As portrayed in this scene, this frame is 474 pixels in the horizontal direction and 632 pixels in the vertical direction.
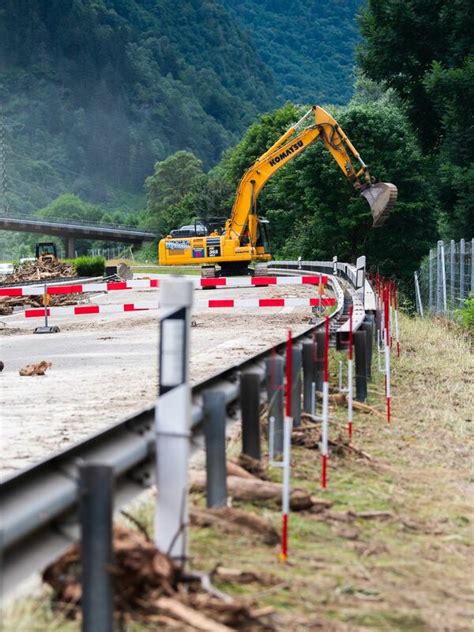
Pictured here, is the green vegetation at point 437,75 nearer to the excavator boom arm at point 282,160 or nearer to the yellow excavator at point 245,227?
the excavator boom arm at point 282,160

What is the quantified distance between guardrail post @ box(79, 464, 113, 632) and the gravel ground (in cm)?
369

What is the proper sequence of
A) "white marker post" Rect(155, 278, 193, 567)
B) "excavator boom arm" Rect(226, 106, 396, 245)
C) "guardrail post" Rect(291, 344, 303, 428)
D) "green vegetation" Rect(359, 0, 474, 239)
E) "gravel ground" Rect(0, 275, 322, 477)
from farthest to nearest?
"excavator boom arm" Rect(226, 106, 396, 245), "green vegetation" Rect(359, 0, 474, 239), "gravel ground" Rect(0, 275, 322, 477), "guardrail post" Rect(291, 344, 303, 428), "white marker post" Rect(155, 278, 193, 567)

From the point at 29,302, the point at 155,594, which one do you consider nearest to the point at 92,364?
the point at 155,594

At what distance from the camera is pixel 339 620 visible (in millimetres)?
4383

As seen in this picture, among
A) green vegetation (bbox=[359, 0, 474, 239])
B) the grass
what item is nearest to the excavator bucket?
green vegetation (bbox=[359, 0, 474, 239])

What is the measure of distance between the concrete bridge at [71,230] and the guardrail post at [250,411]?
5746 inches

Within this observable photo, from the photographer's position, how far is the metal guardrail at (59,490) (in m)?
3.68

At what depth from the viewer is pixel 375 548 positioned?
5523mm

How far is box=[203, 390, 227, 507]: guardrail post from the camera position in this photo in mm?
5469

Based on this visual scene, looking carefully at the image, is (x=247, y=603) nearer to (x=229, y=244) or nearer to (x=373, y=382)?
(x=373, y=382)

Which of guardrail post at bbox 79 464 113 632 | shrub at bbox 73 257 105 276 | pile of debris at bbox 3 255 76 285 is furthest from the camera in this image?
shrub at bbox 73 257 105 276

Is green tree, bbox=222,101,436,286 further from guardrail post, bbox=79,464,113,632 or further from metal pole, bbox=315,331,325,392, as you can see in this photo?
guardrail post, bbox=79,464,113,632

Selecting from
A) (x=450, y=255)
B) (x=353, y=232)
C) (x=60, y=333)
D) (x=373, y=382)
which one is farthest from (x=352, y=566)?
(x=353, y=232)

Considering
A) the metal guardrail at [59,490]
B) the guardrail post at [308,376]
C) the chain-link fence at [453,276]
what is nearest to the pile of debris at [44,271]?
the chain-link fence at [453,276]
